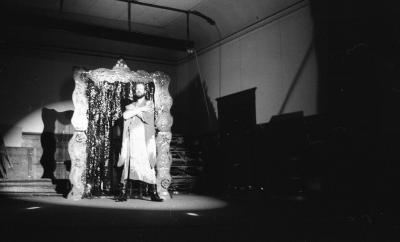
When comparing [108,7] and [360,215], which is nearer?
[360,215]

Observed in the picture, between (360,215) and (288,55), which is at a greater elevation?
Answer: (288,55)

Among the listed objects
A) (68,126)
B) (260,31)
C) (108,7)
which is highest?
(108,7)

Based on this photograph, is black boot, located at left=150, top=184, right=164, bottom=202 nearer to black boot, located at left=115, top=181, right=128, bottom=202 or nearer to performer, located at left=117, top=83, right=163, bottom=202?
performer, located at left=117, top=83, right=163, bottom=202

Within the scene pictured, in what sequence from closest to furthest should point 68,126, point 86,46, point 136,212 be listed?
1. point 136,212
2. point 68,126
3. point 86,46

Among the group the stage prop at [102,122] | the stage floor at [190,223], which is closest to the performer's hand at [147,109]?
the stage prop at [102,122]

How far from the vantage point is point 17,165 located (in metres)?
9.41

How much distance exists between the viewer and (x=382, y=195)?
181 inches

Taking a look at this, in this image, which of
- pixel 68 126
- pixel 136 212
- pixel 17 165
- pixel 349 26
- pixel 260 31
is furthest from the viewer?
pixel 68 126

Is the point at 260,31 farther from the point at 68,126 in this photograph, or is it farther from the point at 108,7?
the point at 68,126

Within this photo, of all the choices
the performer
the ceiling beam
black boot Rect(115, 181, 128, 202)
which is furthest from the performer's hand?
the ceiling beam

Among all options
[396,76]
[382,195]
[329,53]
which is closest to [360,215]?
[382,195]

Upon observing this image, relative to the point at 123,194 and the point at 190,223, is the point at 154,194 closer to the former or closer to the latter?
the point at 123,194

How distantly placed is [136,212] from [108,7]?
6.14m

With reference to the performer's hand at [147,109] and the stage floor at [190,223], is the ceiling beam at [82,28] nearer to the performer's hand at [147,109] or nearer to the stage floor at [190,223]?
the performer's hand at [147,109]
